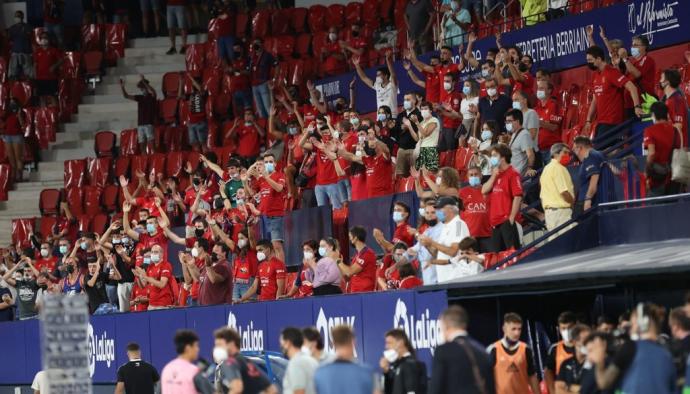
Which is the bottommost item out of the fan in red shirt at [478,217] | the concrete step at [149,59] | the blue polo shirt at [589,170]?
the fan in red shirt at [478,217]

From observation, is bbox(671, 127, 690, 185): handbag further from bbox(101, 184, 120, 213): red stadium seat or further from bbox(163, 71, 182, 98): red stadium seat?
bbox(163, 71, 182, 98): red stadium seat

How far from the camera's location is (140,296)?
23.8 metres

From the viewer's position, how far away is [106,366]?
23.6 metres

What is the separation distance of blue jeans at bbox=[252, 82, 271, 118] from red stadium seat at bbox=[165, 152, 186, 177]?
2.10 metres

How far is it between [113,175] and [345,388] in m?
21.7

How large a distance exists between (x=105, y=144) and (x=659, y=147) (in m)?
19.3

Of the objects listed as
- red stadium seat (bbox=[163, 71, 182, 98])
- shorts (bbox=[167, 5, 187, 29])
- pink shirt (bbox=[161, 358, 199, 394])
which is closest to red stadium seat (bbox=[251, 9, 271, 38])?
red stadium seat (bbox=[163, 71, 182, 98])

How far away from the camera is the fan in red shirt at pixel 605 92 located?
62.5 feet

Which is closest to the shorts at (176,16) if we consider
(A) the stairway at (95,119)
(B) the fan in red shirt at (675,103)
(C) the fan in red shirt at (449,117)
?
(A) the stairway at (95,119)

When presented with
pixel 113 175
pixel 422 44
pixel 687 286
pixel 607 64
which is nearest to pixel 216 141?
pixel 113 175

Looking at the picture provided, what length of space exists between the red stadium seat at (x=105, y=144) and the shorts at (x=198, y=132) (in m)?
3.23

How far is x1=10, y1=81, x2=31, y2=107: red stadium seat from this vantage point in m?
34.2

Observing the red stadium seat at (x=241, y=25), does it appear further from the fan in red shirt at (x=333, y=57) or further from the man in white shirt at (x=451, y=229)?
the man in white shirt at (x=451, y=229)

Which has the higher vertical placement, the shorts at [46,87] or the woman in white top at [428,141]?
the shorts at [46,87]
